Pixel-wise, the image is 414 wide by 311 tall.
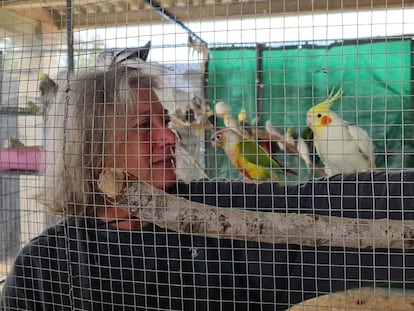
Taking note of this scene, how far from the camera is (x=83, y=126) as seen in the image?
79 cm

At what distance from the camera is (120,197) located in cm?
63

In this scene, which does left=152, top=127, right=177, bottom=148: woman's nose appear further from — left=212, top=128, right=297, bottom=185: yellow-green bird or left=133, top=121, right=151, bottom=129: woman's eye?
left=212, top=128, right=297, bottom=185: yellow-green bird

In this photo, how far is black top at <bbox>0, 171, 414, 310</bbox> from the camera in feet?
2.49

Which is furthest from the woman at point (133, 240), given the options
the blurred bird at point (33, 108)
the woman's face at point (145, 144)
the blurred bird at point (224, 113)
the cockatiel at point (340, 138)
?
the blurred bird at point (224, 113)

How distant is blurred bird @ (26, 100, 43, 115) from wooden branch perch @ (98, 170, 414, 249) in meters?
0.61

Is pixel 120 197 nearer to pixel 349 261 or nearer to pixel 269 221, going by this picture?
pixel 269 221

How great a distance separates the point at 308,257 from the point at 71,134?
45 cm

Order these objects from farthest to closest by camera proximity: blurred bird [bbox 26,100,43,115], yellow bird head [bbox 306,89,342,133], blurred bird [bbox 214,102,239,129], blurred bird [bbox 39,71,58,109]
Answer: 1. blurred bird [bbox 214,102,239,129]
2. yellow bird head [bbox 306,89,342,133]
3. blurred bird [bbox 26,100,43,115]
4. blurred bird [bbox 39,71,58,109]

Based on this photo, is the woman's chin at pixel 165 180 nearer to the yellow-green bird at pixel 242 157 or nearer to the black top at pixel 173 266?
the black top at pixel 173 266

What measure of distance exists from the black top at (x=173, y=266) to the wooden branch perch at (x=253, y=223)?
0.48 feet

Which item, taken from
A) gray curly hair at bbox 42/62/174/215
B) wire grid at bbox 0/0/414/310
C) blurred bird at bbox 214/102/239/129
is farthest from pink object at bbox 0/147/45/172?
blurred bird at bbox 214/102/239/129

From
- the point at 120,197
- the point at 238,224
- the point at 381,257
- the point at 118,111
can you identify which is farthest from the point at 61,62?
the point at 381,257

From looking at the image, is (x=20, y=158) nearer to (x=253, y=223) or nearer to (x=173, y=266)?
(x=173, y=266)

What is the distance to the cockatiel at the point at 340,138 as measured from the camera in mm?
1242
